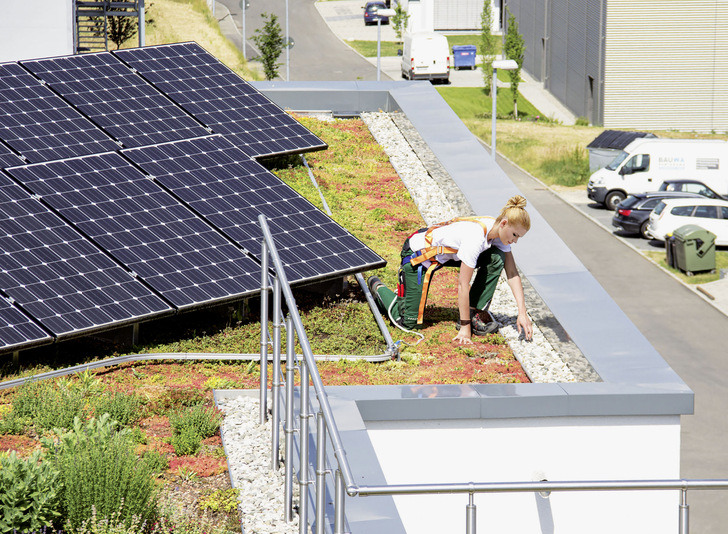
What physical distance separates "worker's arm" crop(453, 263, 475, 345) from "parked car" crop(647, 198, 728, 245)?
88.9 feet

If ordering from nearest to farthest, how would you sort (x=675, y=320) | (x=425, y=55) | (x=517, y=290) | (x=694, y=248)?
(x=517, y=290), (x=675, y=320), (x=694, y=248), (x=425, y=55)

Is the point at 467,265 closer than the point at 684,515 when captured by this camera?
No

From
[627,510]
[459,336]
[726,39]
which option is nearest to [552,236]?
[459,336]

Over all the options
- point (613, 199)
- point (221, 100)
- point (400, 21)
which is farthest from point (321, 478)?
point (400, 21)

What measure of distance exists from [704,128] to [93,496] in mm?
56705

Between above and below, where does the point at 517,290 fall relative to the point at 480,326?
above

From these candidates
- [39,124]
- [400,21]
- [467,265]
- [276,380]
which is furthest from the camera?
[400,21]

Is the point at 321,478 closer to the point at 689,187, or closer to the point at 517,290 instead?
the point at 517,290

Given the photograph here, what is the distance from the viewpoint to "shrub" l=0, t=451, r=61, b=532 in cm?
574

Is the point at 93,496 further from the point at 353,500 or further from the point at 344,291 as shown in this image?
the point at 344,291

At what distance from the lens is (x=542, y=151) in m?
50.8

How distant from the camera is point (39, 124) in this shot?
1295cm

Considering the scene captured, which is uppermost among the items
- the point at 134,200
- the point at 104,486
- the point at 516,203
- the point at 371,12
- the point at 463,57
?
the point at 371,12

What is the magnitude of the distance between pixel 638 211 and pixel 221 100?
2577 centimetres
